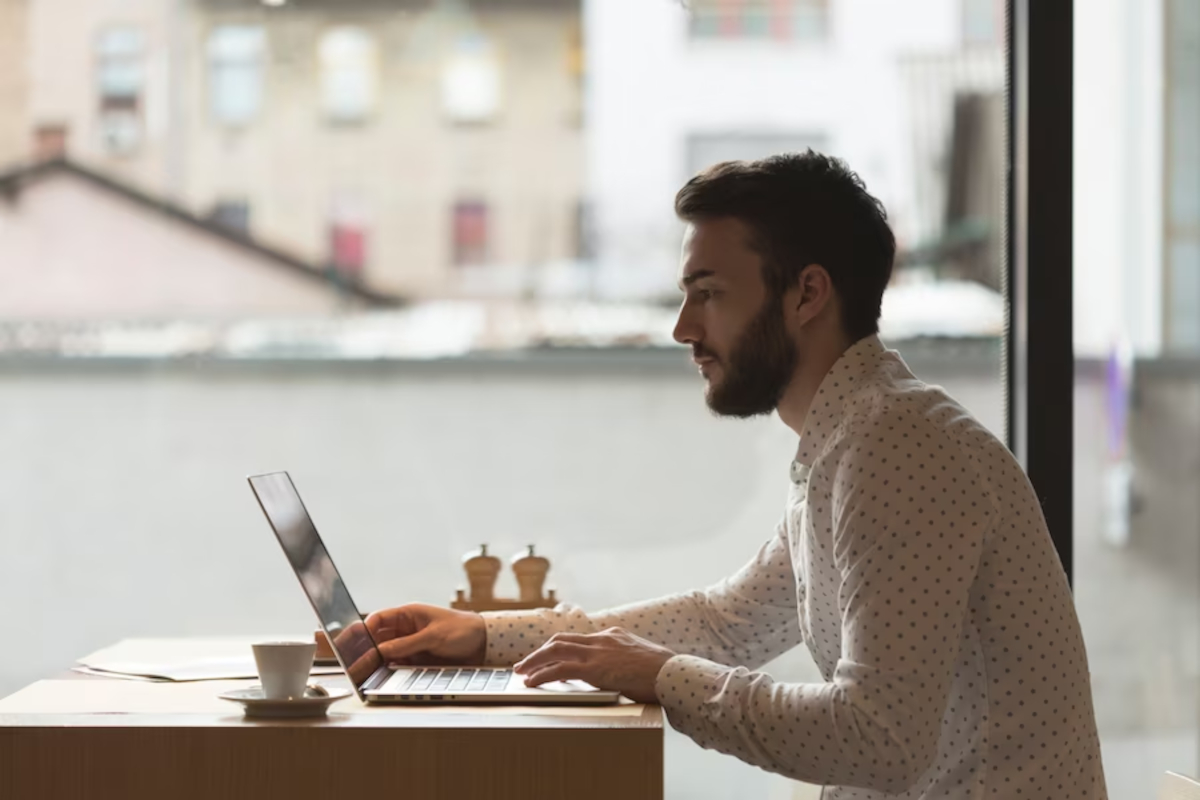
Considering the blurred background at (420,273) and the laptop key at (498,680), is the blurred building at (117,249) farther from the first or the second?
the laptop key at (498,680)

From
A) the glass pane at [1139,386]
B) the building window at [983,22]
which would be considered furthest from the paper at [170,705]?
the building window at [983,22]

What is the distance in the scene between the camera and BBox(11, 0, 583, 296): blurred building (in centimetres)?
226

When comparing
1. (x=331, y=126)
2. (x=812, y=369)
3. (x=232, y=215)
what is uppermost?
(x=331, y=126)

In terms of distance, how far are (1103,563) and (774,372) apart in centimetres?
111

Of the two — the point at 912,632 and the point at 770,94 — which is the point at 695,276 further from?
the point at 770,94

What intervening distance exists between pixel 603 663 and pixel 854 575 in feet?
0.96

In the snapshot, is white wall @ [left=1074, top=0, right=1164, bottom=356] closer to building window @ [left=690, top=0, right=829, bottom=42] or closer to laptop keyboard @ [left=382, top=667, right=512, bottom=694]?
building window @ [left=690, top=0, right=829, bottom=42]

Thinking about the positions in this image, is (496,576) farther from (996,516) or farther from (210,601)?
(996,516)

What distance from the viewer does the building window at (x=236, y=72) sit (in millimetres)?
2270

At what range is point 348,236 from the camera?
2271 millimetres

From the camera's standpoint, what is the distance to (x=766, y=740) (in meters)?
1.30

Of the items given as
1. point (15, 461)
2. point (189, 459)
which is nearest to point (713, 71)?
point (189, 459)

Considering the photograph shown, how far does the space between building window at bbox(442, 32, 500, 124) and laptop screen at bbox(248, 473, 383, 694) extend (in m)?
0.86

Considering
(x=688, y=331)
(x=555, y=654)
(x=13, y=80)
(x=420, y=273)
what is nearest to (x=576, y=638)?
(x=555, y=654)
